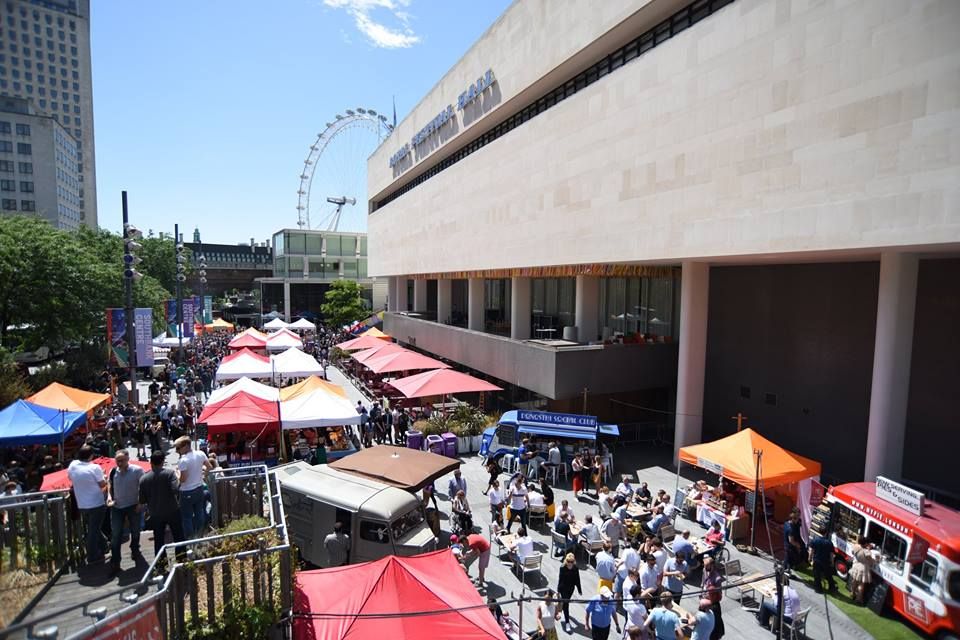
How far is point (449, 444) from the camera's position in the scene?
18.4m

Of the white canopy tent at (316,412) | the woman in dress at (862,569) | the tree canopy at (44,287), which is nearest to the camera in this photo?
the woman in dress at (862,569)

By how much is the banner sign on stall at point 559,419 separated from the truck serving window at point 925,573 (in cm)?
869

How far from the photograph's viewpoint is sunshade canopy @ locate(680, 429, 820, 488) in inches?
471

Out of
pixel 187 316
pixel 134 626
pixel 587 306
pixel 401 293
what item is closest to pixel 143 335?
pixel 187 316

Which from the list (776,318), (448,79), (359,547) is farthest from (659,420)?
(448,79)

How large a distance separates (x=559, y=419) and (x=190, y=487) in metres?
11.6

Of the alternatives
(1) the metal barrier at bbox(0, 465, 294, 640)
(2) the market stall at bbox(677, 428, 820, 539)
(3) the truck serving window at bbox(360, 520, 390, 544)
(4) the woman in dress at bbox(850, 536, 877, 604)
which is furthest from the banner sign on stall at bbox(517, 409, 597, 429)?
(1) the metal barrier at bbox(0, 465, 294, 640)

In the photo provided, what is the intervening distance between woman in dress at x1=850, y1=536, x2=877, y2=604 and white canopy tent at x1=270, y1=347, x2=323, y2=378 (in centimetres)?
1870

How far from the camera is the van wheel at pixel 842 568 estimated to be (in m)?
10.5

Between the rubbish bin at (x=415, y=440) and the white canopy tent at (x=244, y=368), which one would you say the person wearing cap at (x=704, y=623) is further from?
the white canopy tent at (x=244, y=368)

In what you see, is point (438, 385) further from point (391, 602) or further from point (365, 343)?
point (365, 343)

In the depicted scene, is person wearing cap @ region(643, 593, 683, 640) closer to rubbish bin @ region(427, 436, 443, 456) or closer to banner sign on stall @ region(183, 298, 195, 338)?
rubbish bin @ region(427, 436, 443, 456)

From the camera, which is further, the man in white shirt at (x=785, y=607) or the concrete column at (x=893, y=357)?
the concrete column at (x=893, y=357)

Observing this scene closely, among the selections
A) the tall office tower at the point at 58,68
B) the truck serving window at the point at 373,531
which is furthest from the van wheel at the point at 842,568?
the tall office tower at the point at 58,68
